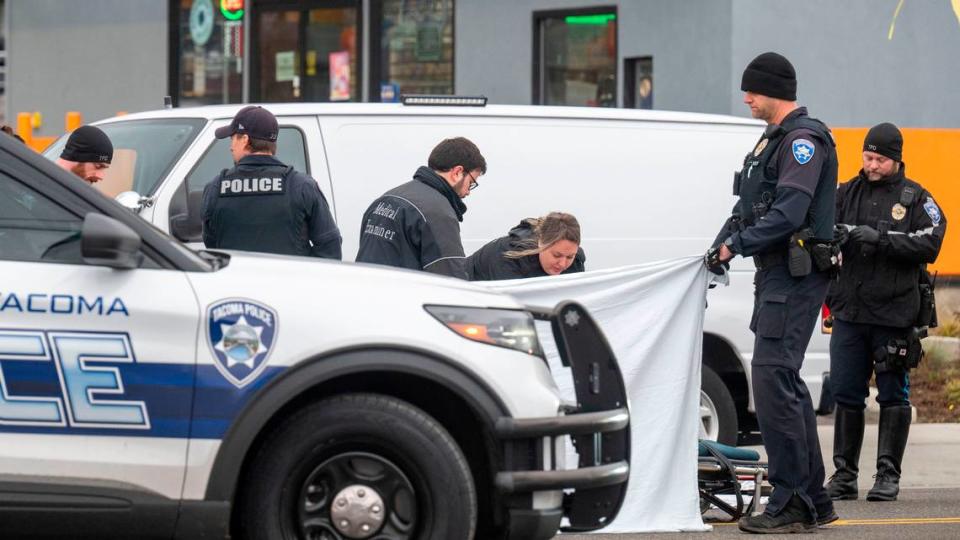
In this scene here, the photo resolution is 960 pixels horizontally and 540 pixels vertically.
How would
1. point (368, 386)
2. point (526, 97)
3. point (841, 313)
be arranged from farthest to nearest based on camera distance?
1. point (526, 97)
2. point (841, 313)
3. point (368, 386)

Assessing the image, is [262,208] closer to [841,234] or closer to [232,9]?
[841,234]

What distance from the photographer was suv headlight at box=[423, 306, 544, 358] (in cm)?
500

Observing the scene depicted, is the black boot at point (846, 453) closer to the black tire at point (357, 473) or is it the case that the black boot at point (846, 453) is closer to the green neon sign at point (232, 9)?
the black tire at point (357, 473)

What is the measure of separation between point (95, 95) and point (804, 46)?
844cm

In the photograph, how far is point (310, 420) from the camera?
194 inches

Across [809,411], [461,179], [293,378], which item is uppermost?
[461,179]

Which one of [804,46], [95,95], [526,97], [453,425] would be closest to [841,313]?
[453,425]

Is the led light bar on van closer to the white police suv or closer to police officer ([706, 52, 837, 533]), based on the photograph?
police officer ([706, 52, 837, 533])

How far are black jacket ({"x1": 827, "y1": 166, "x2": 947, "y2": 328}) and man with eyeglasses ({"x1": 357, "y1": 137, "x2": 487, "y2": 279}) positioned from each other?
2.20 meters

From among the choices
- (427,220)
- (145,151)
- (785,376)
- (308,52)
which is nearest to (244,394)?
(427,220)

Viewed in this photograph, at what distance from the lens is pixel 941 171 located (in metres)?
13.3

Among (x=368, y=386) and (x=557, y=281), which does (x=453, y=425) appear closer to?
(x=368, y=386)

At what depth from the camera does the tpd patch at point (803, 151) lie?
675 cm

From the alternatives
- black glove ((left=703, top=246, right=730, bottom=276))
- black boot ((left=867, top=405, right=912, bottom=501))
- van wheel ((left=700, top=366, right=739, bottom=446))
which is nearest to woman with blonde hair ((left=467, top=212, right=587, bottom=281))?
black glove ((left=703, top=246, right=730, bottom=276))
